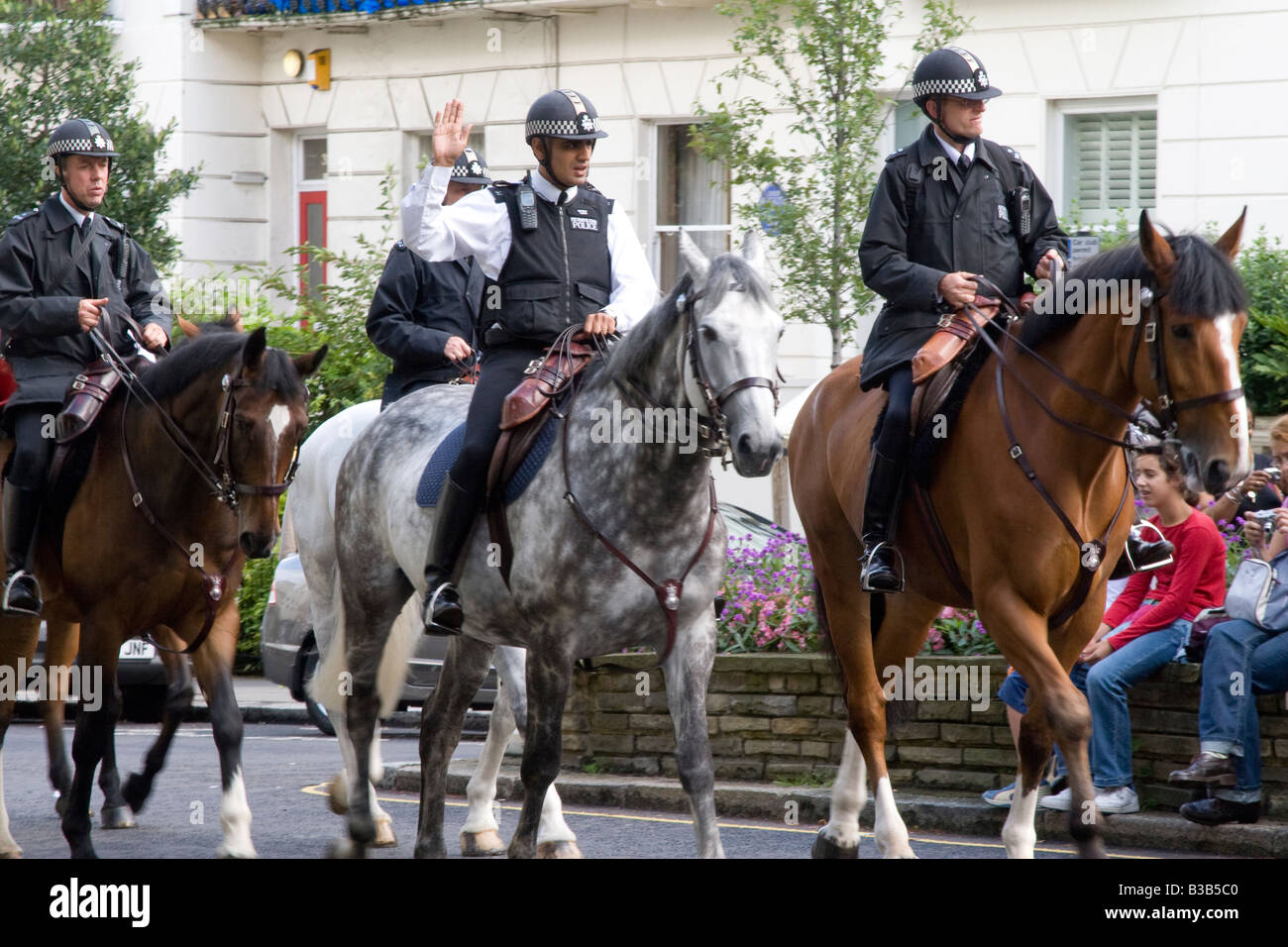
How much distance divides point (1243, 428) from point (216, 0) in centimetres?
1960

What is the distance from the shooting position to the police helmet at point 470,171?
10.4 meters

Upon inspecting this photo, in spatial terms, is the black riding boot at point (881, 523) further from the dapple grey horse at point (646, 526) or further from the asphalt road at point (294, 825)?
the asphalt road at point (294, 825)

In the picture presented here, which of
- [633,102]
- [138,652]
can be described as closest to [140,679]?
[138,652]

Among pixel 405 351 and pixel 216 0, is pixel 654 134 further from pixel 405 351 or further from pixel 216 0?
pixel 405 351

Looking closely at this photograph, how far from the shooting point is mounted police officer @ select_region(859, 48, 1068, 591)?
8.35 meters

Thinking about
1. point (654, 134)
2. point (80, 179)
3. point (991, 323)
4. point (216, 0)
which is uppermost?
point (216, 0)

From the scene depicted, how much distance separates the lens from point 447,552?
26.1 ft

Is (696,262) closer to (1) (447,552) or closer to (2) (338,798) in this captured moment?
(1) (447,552)

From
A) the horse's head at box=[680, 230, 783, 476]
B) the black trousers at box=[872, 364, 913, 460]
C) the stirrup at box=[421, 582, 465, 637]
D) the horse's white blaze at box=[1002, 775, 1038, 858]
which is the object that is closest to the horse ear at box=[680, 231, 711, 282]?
the horse's head at box=[680, 230, 783, 476]

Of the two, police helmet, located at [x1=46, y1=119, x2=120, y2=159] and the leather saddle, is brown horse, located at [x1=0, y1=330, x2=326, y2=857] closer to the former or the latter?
the leather saddle

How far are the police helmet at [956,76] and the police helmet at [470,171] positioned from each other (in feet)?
9.62

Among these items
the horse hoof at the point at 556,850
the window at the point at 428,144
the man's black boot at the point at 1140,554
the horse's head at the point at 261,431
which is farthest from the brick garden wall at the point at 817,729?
the window at the point at 428,144

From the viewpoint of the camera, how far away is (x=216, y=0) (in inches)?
934

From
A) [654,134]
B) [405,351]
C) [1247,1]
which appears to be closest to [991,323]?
[405,351]
